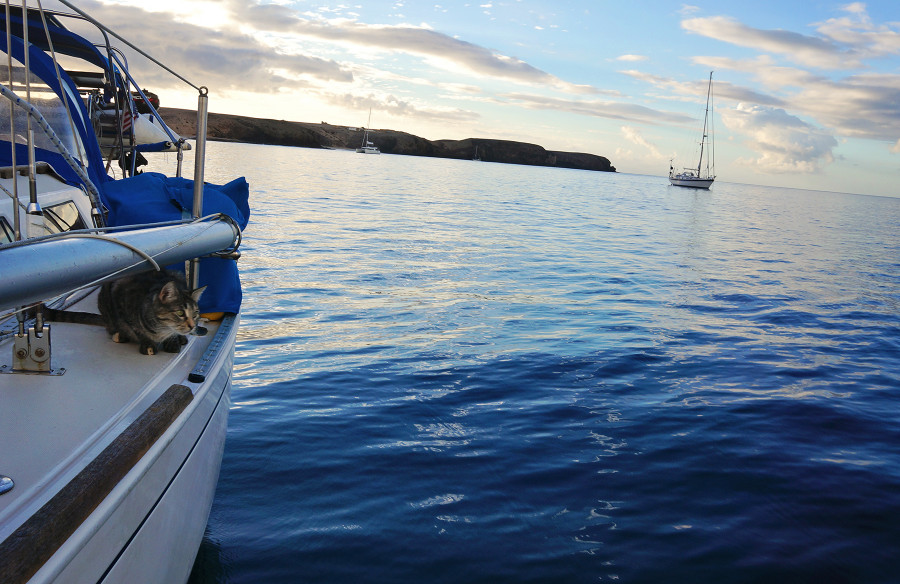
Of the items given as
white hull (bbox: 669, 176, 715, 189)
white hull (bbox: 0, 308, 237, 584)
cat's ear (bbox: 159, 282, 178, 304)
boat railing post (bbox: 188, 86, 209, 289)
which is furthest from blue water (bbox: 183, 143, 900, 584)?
white hull (bbox: 669, 176, 715, 189)

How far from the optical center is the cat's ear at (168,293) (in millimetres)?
3031

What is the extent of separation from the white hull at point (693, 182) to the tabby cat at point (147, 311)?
93.0 m

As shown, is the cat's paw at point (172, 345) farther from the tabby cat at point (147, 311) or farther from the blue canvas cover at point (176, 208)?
the blue canvas cover at point (176, 208)

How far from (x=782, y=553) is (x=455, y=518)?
1.94 meters

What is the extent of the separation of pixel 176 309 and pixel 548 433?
10.8ft

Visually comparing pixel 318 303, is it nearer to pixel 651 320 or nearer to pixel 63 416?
pixel 651 320

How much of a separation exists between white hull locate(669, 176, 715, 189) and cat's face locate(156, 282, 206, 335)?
92.9 meters

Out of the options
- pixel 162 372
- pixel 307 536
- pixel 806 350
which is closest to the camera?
pixel 162 372

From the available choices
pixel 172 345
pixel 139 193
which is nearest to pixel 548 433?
pixel 172 345

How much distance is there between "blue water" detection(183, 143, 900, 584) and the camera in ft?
12.6

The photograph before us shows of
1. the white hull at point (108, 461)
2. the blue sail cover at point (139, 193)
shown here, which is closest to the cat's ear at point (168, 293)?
the white hull at point (108, 461)

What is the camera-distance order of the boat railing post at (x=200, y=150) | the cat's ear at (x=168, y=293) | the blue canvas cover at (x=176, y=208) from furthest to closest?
1. the blue canvas cover at (x=176, y=208)
2. the boat railing post at (x=200, y=150)
3. the cat's ear at (x=168, y=293)

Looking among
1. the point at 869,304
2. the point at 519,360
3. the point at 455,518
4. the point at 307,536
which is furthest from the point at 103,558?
the point at 869,304

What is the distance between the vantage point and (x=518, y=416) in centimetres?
583
